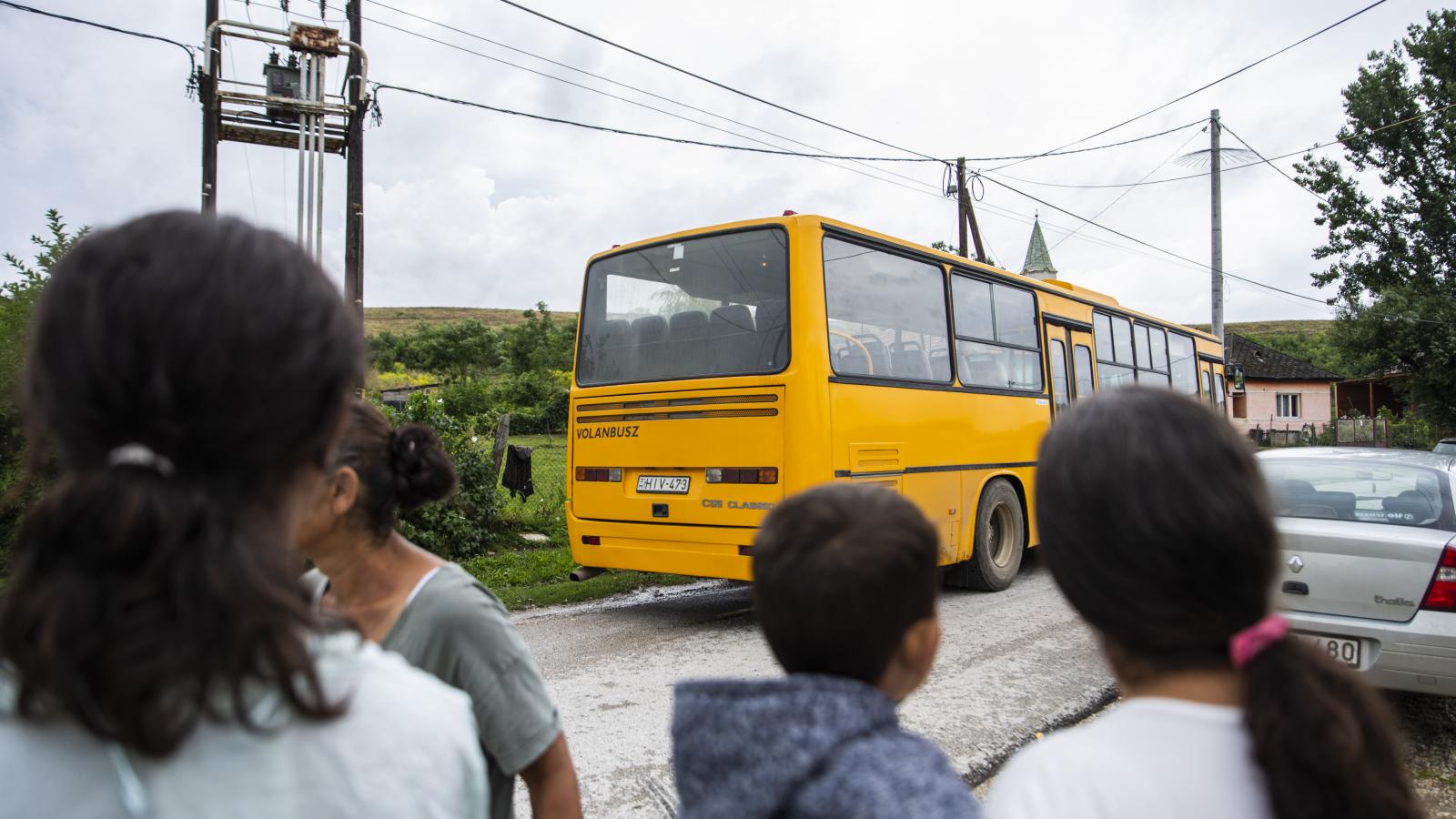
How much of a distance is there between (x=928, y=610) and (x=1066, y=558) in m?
0.22

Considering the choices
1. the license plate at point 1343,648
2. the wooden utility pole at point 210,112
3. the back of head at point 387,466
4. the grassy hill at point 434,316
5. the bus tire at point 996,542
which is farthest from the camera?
the grassy hill at point 434,316

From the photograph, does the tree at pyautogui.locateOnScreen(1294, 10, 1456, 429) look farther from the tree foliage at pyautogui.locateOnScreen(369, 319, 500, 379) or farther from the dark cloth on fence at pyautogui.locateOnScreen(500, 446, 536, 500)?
the tree foliage at pyautogui.locateOnScreen(369, 319, 500, 379)

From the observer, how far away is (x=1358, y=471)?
5.39 metres

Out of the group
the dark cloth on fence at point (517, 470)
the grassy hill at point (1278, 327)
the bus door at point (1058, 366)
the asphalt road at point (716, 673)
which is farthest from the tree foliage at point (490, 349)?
the grassy hill at point (1278, 327)

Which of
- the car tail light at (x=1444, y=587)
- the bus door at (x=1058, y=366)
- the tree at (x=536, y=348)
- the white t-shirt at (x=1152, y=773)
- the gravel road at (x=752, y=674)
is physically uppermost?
the tree at (x=536, y=348)

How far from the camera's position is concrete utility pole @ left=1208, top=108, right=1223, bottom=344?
23.9 meters

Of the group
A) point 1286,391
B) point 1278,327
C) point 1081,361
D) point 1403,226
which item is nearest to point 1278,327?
point 1278,327

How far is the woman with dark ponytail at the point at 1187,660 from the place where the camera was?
1158mm

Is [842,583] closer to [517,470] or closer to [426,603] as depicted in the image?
[426,603]

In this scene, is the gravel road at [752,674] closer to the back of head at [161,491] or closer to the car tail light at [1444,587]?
the car tail light at [1444,587]

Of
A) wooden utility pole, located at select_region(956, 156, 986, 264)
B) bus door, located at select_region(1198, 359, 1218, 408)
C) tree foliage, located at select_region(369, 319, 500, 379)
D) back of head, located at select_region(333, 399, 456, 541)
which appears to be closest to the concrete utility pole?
wooden utility pole, located at select_region(956, 156, 986, 264)

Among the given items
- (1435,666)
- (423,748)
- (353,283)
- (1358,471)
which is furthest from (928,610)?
(353,283)

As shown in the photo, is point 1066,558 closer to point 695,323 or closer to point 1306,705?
point 1306,705

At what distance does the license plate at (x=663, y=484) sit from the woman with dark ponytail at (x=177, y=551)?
618 centimetres
